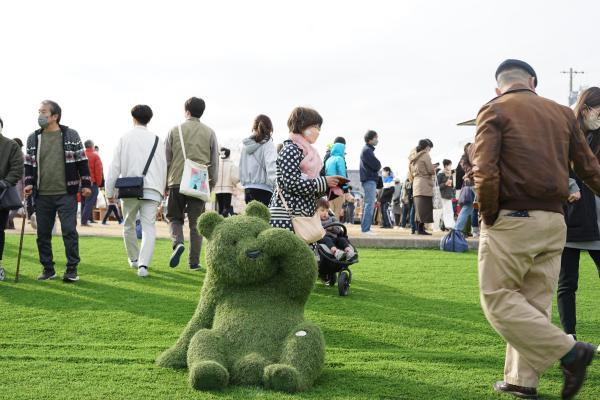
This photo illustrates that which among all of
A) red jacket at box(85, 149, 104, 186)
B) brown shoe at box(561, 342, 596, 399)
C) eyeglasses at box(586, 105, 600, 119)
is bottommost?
brown shoe at box(561, 342, 596, 399)

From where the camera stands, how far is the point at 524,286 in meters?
3.89

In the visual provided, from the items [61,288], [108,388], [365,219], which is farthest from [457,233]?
[108,388]

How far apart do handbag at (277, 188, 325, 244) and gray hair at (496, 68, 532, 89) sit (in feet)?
6.99

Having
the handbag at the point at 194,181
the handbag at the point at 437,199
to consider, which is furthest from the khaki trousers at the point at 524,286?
the handbag at the point at 437,199

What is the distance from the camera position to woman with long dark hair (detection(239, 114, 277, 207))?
7.78 metres

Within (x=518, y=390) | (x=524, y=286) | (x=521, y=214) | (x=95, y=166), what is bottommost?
(x=518, y=390)

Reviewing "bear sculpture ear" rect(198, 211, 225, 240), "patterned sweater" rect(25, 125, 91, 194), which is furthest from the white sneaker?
"bear sculpture ear" rect(198, 211, 225, 240)

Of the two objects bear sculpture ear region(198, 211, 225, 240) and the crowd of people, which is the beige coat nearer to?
the crowd of people

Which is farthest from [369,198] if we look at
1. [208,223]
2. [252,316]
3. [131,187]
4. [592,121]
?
[252,316]

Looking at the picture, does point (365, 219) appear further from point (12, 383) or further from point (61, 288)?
point (12, 383)

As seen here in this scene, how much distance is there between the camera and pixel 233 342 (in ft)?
13.0

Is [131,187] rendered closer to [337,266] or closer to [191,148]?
[191,148]

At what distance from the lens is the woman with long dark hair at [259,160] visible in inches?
306

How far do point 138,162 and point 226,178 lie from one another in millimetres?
4096
